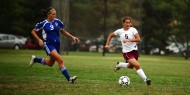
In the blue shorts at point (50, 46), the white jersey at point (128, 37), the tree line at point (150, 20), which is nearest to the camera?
the blue shorts at point (50, 46)

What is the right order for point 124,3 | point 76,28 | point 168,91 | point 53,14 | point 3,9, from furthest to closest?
1. point 76,28
2. point 124,3
3. point 3,9
4. point 53,14
5. point 168,91

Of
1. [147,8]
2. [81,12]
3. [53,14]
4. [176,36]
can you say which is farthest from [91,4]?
[53,14]

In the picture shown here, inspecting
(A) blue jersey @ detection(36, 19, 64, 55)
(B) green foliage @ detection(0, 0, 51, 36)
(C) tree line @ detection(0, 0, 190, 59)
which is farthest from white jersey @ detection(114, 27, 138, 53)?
(B) green foliage @ detection(0, 0, 51, 36)

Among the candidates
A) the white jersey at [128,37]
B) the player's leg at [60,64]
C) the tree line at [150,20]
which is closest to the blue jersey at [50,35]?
the player's leg at [60,64]

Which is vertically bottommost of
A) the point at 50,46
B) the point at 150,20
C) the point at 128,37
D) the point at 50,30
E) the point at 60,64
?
the point at 60,64

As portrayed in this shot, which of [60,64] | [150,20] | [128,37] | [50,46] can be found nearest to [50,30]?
[50,46]

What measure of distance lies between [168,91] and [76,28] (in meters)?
70.5

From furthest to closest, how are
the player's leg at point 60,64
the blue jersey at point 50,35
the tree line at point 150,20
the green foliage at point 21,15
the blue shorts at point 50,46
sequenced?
the green foliage at point 21,15
the tree line at point 150,20
the blue jersey at point 50,35
the blue shorts at point 50,46
the player's leg at point 60,64

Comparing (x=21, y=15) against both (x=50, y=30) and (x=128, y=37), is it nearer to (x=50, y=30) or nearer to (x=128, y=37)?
(x=50, y=30)

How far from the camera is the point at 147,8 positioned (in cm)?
6050

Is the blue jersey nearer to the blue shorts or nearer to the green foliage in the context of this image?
the blue shorts

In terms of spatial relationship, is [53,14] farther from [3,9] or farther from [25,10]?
[25,10]

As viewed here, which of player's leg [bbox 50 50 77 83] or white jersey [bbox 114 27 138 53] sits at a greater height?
white jersey [bbox 114 27 138 53]

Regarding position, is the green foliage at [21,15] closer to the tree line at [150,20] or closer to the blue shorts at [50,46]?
the tree line at [150,20]
